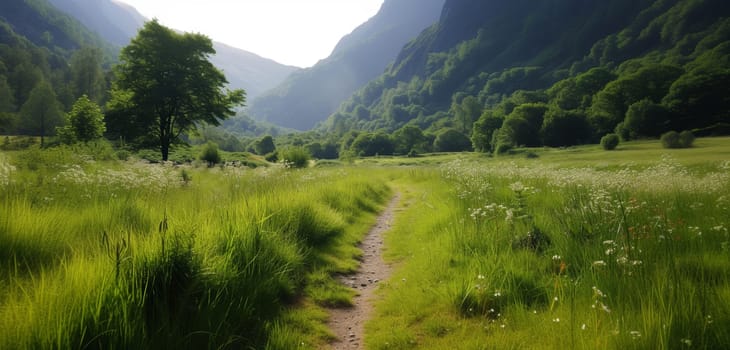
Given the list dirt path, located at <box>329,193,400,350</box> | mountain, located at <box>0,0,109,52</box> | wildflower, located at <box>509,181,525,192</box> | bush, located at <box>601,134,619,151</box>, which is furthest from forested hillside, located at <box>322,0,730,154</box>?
mountain, located at <box>0,0,109,52</box>

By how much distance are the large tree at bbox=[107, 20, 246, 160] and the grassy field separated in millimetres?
23952

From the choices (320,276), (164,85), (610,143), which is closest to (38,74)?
(164,85)

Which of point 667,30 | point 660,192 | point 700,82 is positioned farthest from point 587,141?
point 667,30

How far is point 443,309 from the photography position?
4559 mm

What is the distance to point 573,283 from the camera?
14.1ft

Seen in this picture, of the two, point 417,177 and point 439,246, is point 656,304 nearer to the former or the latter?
point 439,246

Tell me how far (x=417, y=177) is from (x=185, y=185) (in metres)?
19.7

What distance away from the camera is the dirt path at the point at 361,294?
438 centimetres

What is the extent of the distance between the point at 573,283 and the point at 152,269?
5.31 meters

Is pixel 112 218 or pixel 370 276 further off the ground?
pixel 112 218

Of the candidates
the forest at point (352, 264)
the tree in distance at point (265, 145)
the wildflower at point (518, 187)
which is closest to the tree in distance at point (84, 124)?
the forest at point (352, 264)

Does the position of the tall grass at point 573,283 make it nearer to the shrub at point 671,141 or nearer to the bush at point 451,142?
the shrub at point 671,141

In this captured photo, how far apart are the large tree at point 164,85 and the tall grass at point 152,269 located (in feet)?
76.9

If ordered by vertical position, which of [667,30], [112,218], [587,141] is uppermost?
[667,30]
